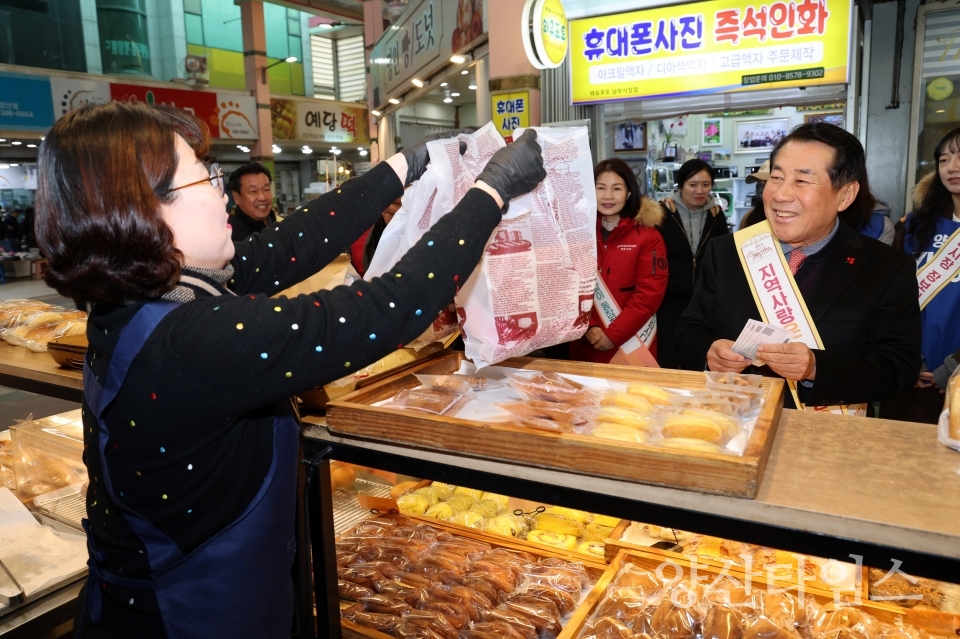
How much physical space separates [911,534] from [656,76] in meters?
5.15

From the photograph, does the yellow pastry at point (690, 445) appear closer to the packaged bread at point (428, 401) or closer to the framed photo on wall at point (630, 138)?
the packaged bread at point (428, 401)

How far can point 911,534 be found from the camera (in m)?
0.90

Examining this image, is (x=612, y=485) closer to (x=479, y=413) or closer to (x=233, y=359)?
(x=479, y=413)

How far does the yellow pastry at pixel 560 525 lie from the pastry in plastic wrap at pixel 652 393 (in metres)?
0.63

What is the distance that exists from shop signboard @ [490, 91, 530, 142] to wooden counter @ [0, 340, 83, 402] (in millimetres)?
Answer: 4751

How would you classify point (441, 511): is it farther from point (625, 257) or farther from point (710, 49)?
point (710, 49)

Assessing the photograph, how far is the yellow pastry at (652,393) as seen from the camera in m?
1.42

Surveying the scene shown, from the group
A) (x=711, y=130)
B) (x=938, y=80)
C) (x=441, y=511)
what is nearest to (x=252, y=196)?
(x=441, y=511)

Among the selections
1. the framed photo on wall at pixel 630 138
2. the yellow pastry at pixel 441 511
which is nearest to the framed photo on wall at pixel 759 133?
the framed photo on wall at pixel 630 138

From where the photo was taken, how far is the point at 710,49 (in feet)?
17.1

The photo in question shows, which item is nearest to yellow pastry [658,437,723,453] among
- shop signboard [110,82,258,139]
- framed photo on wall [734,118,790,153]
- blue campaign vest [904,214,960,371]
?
blue campaign vest [904,214,960,371]

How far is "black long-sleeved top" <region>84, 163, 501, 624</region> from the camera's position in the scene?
1016mm

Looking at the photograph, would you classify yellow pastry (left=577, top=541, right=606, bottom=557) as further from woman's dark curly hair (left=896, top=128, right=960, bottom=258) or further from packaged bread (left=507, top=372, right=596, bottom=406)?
woman's dark curly hair (left=896, top=128, right=960, bottom=258)

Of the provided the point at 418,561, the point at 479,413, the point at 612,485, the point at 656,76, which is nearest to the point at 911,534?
the point at 612,485
